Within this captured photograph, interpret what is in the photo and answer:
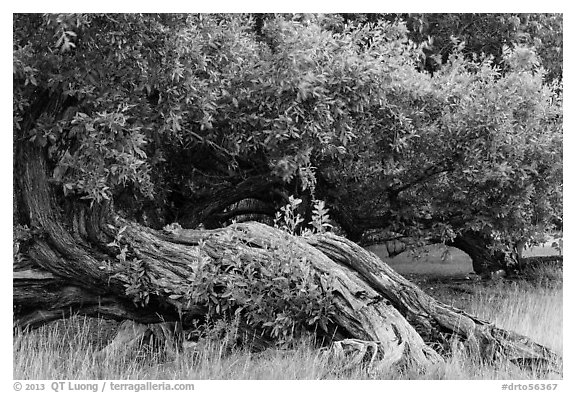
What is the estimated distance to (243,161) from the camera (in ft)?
27.9

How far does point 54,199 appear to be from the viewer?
6.76 metres

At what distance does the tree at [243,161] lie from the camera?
5953mm

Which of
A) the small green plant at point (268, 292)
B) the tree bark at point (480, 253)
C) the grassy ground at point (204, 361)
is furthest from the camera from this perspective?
the tree bark at point (480, 253)

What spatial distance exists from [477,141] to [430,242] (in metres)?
2.19

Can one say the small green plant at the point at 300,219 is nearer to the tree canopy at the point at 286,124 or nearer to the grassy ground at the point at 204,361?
the tree canopy at the point at 286,124

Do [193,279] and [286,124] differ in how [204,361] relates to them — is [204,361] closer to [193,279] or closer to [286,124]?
[193,279]

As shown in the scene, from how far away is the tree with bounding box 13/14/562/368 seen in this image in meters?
5.95

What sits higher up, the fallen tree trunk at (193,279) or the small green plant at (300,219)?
the small green plant at (300,219)

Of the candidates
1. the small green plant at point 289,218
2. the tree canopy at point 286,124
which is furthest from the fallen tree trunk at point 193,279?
the tree canopy at point 286,124

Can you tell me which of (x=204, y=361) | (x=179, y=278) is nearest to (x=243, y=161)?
(x=179, y=278)

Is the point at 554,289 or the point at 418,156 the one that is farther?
the point at 554,289

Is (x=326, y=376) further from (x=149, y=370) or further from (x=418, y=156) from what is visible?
(x=418, y=156)
